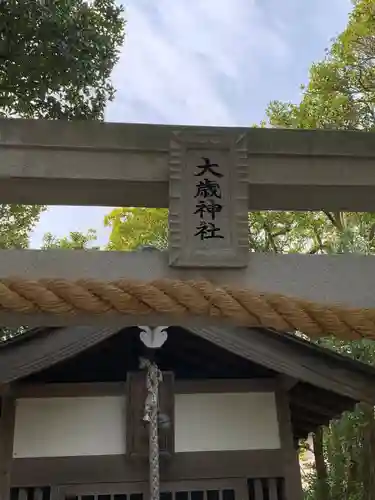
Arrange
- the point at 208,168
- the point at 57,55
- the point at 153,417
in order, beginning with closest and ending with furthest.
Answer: the point at 208,168 < the point at 153,417 < the point at 57,55

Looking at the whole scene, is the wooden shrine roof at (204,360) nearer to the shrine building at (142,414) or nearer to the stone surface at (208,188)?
the shrine building at (142,414)

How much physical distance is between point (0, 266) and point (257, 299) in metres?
1.08

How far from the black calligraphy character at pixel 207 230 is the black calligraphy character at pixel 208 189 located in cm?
13

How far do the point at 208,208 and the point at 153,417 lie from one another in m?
2.96

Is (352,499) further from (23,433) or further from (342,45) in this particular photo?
(342,45)

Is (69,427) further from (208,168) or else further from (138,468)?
(208,168)

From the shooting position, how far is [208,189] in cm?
225

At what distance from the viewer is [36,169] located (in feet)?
7.29

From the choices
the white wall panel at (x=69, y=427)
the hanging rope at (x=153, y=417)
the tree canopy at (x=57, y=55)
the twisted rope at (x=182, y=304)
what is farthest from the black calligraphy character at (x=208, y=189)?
the tree canopy at (x=57, y=55)

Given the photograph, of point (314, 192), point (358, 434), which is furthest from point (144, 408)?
point (358, 434)

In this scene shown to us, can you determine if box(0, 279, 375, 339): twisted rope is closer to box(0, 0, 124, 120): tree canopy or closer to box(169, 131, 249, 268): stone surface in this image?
box(169, 131, 249, 268): stone surface

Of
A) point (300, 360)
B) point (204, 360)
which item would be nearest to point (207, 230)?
point (300, 360)

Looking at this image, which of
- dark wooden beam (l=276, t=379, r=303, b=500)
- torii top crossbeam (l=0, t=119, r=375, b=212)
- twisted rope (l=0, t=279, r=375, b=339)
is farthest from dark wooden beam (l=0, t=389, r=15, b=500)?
twisted rope (l=0, t=279, r=375, b=339)

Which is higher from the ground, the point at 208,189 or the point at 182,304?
the point at 208,189
